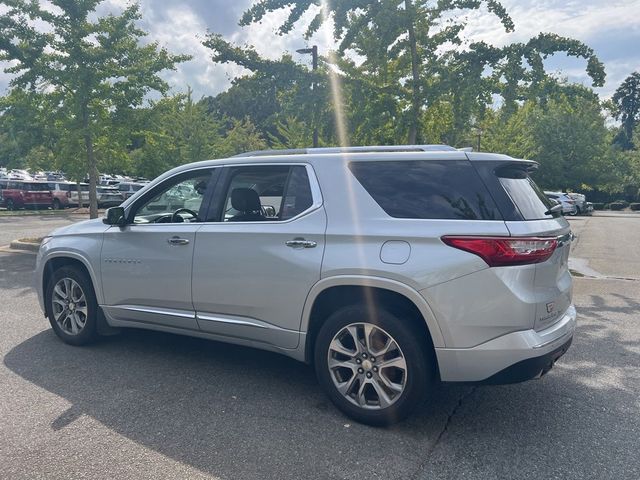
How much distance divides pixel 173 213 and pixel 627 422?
391 centimetres

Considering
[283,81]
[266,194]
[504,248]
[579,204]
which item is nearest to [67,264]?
[266,194]

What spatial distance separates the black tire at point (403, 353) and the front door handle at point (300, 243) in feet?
1.60

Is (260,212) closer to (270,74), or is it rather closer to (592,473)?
(592,473)

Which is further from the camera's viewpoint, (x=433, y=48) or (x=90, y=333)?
(x=433, y=48)

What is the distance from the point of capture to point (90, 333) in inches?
187

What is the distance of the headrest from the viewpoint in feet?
13.0

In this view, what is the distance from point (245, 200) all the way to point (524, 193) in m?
2.04

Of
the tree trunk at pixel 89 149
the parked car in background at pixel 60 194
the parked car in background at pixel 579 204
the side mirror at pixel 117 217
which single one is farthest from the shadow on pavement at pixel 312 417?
the parked car in background at pixel 579 204

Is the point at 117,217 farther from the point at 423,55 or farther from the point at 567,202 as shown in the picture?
the point at 567,202

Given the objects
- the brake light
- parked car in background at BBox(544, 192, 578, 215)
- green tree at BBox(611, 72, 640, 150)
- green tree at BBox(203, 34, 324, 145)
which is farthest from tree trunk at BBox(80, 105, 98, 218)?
green tree at BBox(611, 72, 640, 150)

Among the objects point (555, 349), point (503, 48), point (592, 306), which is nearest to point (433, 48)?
point (503, 48)

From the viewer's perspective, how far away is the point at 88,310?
472cm

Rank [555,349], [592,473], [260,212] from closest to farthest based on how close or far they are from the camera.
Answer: [592,473] < [555,349] < [260,212]

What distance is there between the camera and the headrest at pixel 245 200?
3961mm
